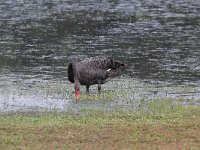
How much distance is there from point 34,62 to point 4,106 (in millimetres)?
8889

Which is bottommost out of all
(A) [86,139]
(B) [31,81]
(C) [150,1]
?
(C) [150,1]

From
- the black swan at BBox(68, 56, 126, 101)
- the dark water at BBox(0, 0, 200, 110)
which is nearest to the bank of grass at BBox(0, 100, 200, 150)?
the dark water at BBox(0, 0, 200, 110)

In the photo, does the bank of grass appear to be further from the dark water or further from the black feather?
the black feather

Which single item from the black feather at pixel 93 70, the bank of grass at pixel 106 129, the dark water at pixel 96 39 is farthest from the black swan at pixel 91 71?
the bank of grass at pixel 106 129

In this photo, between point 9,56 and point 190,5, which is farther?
point 190,5

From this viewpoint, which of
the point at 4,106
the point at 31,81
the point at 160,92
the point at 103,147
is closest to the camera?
the point at 103,147

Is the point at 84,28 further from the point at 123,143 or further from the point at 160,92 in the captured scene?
the point at 123,143

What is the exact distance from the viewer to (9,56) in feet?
95.7

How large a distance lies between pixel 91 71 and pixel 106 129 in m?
5.72

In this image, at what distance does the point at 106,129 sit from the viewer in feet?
49.9

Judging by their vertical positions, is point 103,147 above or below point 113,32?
above

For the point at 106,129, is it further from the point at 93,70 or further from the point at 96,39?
the point at 96,39

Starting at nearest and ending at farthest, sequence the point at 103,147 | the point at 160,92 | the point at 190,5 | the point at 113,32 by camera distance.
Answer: the point at 103,147 → the point at 160,92 → the point at 113,32 → the point at 190,5

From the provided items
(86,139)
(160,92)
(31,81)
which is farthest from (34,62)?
(86,139)
